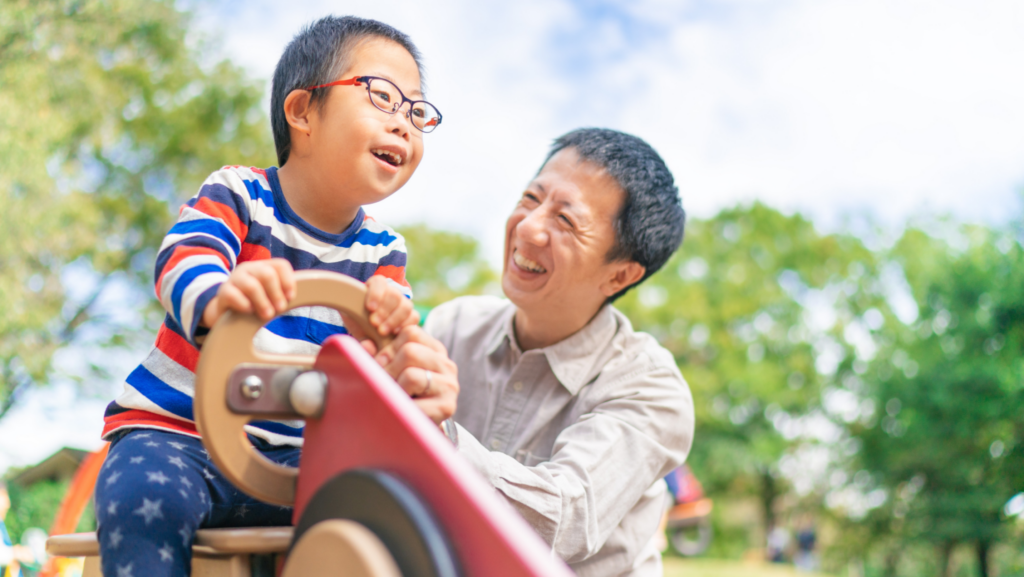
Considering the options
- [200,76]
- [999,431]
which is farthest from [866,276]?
[200,76]

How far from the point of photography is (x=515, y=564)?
0.79m

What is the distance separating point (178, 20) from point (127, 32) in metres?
0.96

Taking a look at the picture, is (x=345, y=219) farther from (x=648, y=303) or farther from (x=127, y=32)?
(x=648, y=303)

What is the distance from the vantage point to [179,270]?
125cm

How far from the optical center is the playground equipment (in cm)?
87

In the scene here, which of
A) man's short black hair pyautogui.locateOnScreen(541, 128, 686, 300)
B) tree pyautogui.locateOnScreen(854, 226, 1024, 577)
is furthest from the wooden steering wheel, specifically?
tree pyautogui.locateOnScreen(854, 226, 1024, 577)

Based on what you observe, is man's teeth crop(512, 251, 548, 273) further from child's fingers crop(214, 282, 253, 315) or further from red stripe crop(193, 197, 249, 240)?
child's fingers crop(214, 282, 253, 315)

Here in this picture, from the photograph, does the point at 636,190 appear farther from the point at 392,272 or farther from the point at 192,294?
the point at 192,294

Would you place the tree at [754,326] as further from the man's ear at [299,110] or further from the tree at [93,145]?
the man's ear at [299,110]

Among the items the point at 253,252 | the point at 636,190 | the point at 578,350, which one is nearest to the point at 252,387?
the point at 253,252

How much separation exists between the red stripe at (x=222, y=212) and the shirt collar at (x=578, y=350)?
1.35 metres

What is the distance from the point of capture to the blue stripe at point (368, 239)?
5.71 ft

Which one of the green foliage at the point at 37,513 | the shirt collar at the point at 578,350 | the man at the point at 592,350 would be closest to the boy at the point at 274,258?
the man at the point at 592,350

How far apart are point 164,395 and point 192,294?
1.21ft
